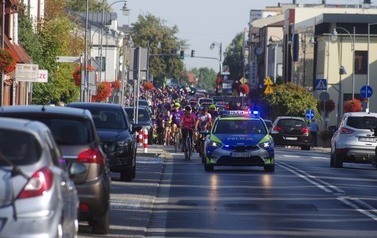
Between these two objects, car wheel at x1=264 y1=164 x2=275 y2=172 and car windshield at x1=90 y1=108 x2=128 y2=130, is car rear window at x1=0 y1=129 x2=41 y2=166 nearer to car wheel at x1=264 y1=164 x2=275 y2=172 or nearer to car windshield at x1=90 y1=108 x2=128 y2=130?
car windshield at x1=90 y1=108 x2=128 y2=130

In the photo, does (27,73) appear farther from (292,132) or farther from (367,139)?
(292,132)

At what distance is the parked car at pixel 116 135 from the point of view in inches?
1025

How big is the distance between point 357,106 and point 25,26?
77.9 ft

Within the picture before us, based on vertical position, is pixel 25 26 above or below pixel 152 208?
above

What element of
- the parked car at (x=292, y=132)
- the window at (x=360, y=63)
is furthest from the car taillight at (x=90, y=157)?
the window at (x=360, y=63)

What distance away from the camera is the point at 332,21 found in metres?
98.2

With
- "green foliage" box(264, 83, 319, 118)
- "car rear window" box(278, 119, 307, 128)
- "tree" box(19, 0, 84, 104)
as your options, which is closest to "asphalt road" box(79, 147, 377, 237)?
"tree" box(19, 0, 84, 104)

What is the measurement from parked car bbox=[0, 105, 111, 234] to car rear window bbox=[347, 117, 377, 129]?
21.1 metres

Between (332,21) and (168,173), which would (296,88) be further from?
(168,173)

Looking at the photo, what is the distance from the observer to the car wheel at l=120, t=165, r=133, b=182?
26597 mm

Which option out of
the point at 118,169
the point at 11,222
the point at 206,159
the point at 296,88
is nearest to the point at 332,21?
the point at 296,88

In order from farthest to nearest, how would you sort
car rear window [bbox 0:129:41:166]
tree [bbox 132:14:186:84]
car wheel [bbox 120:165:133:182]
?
tree [bbox 132:14:186:84] → car wheel [bbox 120:165:133:182] → car rear window [bbox 0:129:41:166]

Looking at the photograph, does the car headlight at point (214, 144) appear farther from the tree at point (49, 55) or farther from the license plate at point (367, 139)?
the tree at point (49, 55)

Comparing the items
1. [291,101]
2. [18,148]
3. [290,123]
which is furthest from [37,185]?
[291,101]
